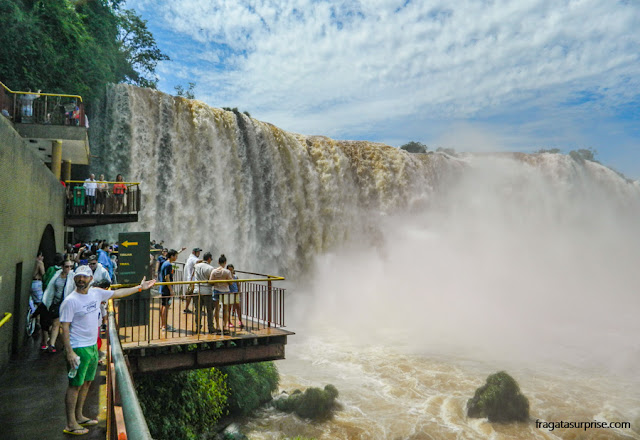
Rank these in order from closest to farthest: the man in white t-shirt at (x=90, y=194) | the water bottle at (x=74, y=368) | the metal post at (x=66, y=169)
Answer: the water bottle at (x=74, y=368) < the man in white t-shirt at (x=90, y=194) < the metal post at (x=66, y=169)

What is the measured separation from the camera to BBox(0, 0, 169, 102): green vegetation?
683 inches

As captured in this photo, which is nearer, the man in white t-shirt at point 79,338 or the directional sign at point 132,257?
the man in white t-shirt at point 79,338

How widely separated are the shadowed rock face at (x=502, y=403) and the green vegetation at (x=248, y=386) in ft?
22.4

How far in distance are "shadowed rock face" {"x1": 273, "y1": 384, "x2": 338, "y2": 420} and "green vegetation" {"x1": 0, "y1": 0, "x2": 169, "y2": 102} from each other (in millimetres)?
16665

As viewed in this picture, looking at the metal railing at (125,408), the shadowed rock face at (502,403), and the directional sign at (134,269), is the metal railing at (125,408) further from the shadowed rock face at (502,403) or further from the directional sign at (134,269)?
the shadowed rock face at (502,403)

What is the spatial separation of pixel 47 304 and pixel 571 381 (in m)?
18.9

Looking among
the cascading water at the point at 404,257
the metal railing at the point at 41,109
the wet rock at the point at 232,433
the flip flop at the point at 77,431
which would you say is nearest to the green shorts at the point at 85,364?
the flip flop at the point at 77,431

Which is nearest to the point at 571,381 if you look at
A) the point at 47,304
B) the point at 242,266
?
the point at 242,266

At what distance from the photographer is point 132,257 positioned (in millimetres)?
8359

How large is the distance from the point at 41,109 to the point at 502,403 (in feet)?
60.0

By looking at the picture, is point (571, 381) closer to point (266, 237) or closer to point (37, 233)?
point (266, 237)

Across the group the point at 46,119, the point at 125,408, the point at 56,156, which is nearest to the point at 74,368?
the point at 125,408

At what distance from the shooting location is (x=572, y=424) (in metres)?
13.7

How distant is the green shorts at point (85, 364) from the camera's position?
4.54 m
